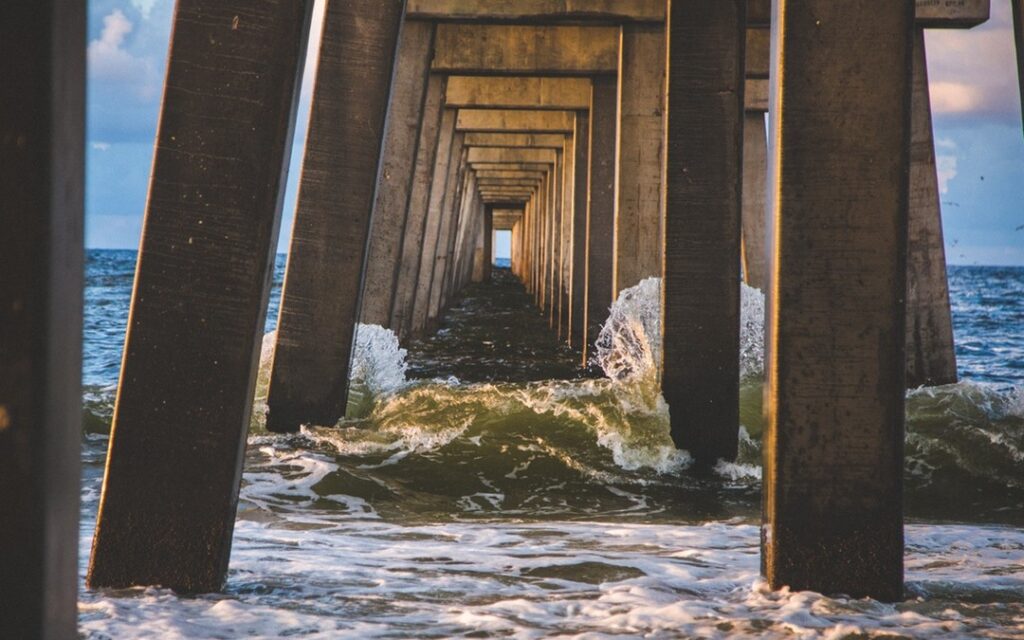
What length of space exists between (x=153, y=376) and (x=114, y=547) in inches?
21.6

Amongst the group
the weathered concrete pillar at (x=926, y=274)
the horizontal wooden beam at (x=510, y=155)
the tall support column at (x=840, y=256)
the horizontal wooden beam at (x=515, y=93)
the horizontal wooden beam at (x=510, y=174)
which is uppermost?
the horizontal wooden beam at (x=510, y=174)

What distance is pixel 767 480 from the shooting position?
3.50 meters


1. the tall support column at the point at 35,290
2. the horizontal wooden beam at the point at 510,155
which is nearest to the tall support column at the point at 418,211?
the tall support column at the point at 35,290

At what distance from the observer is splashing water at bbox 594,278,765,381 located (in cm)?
972

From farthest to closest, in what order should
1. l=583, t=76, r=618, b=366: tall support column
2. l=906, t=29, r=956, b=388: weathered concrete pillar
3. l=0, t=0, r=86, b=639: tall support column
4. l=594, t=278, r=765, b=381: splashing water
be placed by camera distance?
l=583, t=76, r=618, b=366: tall support column, l=906, t=29, r=956, b=388: weathered concrete pillar, l=594, t=278, r=765, b=381: splashing water, l=0, t=0, r=86, b=639: tall support column

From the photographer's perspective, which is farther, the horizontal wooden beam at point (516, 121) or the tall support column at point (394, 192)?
the horizontal wooden beam at point (516, 121)

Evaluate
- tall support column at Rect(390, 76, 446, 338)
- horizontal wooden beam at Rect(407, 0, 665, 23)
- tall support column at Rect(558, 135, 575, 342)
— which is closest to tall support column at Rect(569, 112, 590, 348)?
tall support column at Rect(558, 135, 575, 342)

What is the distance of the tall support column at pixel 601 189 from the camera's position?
1430cm

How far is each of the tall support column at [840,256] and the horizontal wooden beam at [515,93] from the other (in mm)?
13756

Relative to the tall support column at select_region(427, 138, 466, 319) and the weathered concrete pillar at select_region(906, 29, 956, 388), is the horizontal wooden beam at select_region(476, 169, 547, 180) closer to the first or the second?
the tall support column at select_region(427, 138, 466, 319)

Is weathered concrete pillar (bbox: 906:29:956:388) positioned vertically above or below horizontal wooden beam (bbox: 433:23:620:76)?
below

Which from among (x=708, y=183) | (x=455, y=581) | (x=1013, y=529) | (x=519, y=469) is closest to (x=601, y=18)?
(x=708, y=183)

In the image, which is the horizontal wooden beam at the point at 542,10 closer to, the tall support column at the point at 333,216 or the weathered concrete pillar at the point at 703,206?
the weathered concrete pillar at the point at 703,206

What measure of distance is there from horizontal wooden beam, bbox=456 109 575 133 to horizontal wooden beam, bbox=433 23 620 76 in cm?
588
